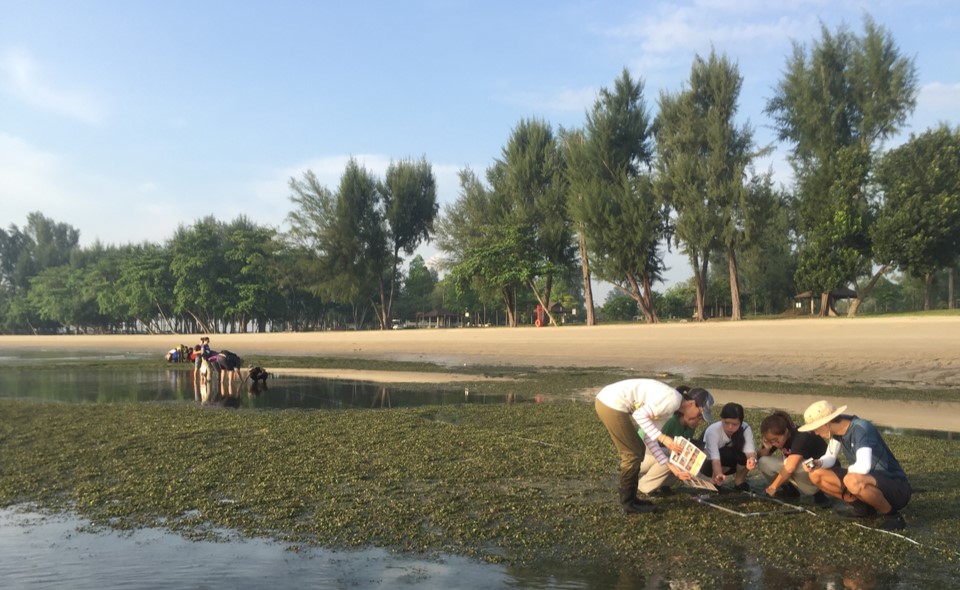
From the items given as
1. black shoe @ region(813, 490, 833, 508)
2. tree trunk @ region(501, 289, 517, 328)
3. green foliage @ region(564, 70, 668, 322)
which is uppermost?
green foliage @ region(564, 70, 668, 322)

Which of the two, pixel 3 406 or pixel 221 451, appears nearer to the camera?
pixel 221 451

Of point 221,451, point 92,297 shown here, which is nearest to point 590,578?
point 221,451

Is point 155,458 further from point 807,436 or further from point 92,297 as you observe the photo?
point 92,297

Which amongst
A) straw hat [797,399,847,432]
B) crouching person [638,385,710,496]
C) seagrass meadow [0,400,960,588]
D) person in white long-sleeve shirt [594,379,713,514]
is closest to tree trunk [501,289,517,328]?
seagrass meadow [0,400,960,588]

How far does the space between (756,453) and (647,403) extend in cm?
168

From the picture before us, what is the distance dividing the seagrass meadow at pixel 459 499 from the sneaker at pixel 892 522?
137 millimetres

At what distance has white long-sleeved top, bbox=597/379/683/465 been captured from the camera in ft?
18.9

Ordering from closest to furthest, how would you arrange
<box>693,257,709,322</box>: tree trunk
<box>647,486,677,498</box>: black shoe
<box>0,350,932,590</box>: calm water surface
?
1. <box>0,350,932,590</box>: calm water surface
2. <box>647,486,677,498</box>: black shoe
3. <box>693,257,709,322</box>: tree trunk

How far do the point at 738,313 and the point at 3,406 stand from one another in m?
37.6

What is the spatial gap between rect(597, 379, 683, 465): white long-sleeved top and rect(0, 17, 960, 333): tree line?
117 ft

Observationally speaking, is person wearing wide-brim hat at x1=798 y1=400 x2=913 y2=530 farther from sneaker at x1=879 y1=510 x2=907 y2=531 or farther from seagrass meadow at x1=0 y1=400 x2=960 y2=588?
seagrass meadow at x1=0 y1=400 x2=960 y2=588

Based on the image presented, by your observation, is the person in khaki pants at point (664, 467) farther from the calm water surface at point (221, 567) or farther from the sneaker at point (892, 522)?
the sneaker at point (892, 522)

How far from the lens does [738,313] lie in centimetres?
4094

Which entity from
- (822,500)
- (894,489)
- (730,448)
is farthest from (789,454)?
(894,489)
